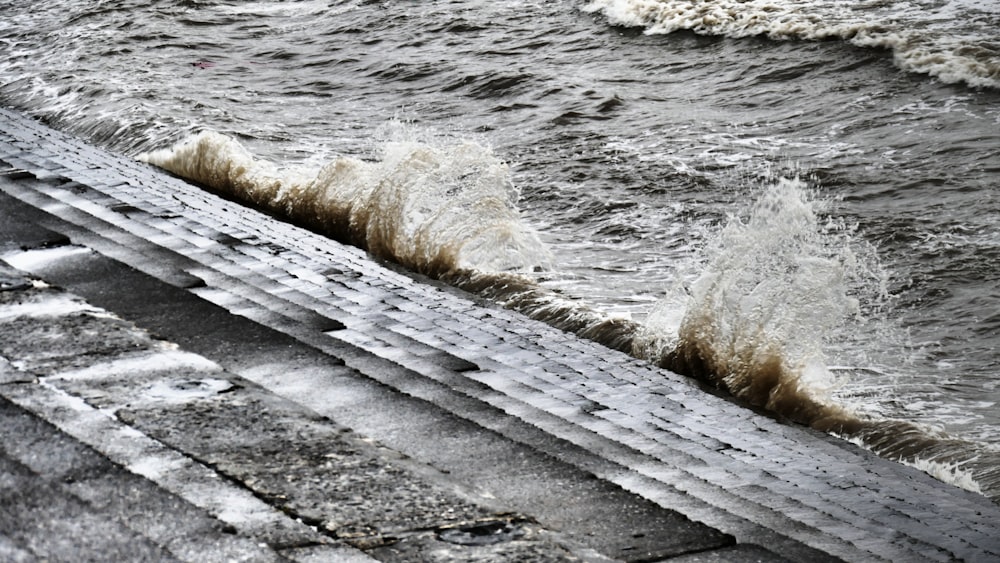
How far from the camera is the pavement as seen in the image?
3.10 metres

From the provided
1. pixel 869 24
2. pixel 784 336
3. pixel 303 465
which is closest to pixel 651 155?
pixel 869 24

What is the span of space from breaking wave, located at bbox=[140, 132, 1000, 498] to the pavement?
16.2 inches

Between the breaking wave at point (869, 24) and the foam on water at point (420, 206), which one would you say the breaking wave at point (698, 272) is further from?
the breaking wave at point (869, 24)

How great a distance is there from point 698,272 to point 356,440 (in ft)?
18.2

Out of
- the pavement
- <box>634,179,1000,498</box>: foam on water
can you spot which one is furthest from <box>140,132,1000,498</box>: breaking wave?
the pavement

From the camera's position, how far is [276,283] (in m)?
6.71

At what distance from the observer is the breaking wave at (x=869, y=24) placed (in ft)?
45.0

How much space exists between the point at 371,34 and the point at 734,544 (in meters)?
16.0

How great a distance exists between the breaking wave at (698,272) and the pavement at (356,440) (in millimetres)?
410

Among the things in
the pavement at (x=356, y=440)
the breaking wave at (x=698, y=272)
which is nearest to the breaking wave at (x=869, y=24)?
the breaking wave at (x=698, y=272)

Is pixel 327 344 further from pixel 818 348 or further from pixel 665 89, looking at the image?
pixel 665 89

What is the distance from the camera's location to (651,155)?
39.1 feet

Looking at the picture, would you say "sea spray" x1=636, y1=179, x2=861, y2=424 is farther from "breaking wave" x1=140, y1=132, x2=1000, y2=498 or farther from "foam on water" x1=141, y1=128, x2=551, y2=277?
"foam on water" x1=141, y1=128, x2=551, y2=277

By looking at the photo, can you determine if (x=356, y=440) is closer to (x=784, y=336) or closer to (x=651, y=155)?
(x=784, y=336)
